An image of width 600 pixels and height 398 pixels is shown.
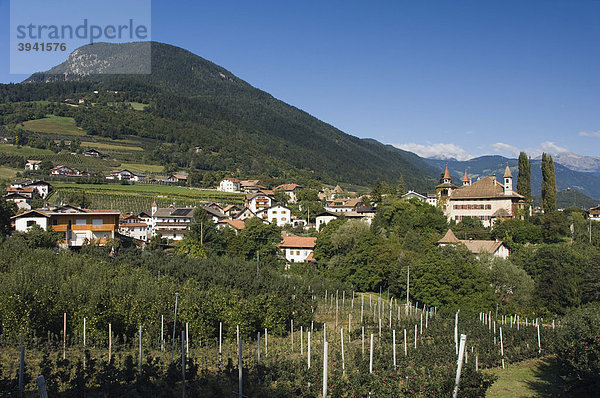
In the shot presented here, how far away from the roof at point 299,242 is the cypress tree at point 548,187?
Result: 26336 mm

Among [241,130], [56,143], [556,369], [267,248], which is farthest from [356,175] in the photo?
[556,369]

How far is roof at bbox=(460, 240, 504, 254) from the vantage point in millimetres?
39031

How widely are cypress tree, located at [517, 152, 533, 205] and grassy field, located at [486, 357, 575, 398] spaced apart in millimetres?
39100

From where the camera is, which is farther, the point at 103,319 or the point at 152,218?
the point at 152,218

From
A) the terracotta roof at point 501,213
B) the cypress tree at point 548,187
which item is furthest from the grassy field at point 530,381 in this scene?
the cypress tree at point 548,187

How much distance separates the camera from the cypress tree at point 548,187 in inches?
2003

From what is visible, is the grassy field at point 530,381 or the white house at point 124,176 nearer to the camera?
the grassy field at point 530,381

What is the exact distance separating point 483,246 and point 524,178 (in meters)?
18.8

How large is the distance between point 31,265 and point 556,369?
2162cm

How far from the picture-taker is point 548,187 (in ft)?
171

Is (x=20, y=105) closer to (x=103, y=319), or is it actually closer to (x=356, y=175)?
(x=356, y=175)

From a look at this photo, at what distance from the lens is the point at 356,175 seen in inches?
6555

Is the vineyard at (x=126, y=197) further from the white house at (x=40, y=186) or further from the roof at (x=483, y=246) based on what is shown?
the roof at (x=483, y=246)

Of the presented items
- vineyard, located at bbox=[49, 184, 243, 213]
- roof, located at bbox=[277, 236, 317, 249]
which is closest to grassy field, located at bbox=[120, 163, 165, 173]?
vineyard, located at bbox=[49, 184, 243, 213]
